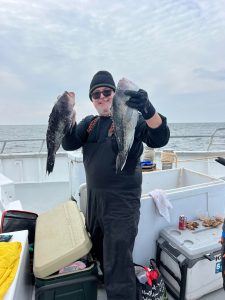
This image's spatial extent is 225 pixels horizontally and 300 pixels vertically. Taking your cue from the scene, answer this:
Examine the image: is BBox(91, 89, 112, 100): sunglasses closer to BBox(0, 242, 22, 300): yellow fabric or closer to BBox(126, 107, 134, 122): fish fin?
BBox(126, 107, 134, 122): fish fin

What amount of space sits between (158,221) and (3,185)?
2.40 metres

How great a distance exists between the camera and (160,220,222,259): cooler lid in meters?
2.08

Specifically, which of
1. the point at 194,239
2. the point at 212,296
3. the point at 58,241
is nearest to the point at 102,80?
the point at 58,241

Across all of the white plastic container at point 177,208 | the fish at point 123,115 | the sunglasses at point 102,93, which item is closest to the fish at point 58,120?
the fish at point 123,115

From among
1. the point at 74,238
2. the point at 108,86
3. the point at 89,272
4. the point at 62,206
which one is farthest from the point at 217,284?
the point at 108,86

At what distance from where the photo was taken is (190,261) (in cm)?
202

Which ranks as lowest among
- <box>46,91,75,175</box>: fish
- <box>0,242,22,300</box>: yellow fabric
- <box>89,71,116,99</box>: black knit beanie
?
<box>0,242,22,300</box>: yellow fabric

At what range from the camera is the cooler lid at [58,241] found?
178cm

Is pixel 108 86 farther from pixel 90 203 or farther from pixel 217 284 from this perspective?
pixel 217 284

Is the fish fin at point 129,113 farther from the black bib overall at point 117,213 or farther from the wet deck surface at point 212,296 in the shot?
the wet deck surface at point 212,296

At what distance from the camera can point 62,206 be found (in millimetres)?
2559

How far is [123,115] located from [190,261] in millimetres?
1490

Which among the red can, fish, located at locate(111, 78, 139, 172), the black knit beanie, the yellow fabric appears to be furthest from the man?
the red can

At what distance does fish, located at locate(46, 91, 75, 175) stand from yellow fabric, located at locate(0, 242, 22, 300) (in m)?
0.65
